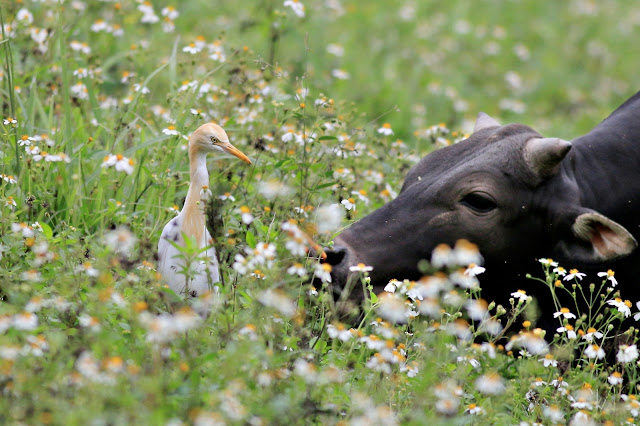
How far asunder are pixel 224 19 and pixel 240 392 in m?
7.58

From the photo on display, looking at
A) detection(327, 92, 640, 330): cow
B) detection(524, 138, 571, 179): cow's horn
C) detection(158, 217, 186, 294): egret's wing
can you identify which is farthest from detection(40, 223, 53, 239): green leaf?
detection(524, 138, 571, 179): cow's horn

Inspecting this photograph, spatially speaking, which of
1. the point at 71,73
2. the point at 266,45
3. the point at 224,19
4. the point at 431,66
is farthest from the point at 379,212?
the point at 431,66

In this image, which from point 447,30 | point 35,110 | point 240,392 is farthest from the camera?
point 447,30

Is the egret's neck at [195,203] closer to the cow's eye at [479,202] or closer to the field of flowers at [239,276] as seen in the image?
the field of flowers at [239,276]

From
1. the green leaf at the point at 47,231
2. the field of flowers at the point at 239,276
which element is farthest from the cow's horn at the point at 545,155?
the green leaf at the point at 47,231

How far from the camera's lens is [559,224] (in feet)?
16.9

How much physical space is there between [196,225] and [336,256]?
28.7 inches

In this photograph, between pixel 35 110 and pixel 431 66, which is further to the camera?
pixel 431 66

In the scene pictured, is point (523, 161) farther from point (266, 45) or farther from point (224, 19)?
point (224, 19)

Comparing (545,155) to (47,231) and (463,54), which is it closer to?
(47,231)

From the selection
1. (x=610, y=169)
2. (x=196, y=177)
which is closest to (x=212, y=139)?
(x=196, y=177)

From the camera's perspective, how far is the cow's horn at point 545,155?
5062mm

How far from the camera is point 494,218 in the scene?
5.07 m

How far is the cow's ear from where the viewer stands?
4.88m
